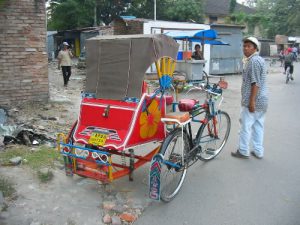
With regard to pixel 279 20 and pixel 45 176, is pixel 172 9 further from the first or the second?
pixel 45 176

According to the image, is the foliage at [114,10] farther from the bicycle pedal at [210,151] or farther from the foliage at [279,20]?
the bicycle pedal at [210,151]

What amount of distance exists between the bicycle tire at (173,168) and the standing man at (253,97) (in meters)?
1.41

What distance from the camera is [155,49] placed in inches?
166

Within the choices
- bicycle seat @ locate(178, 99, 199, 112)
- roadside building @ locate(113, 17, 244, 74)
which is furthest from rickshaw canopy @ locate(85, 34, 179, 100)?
roadside building @ locate(113, 17, 244, 74)

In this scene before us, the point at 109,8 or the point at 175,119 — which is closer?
the point at 175,119

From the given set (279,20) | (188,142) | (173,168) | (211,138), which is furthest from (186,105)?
(279,20)

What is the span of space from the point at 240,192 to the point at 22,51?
6147mm

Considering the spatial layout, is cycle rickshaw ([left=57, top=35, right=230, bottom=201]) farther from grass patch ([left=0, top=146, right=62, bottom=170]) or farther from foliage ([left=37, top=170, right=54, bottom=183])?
grass patch ([left=0, top=146, right=62, bottom=170])

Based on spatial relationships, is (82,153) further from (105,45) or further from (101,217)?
(105,45)

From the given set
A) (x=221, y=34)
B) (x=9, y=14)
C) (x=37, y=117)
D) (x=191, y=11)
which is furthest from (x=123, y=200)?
(x=191, y=11)

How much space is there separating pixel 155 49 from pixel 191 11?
95.4 ft

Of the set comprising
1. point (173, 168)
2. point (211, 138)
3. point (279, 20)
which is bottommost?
point (173, 168)

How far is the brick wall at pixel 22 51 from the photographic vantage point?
8.11m

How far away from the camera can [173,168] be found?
4.47m
